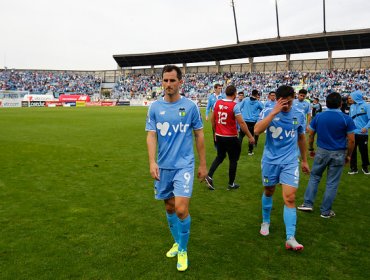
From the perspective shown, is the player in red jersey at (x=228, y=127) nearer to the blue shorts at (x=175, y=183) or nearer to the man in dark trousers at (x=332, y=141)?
the man in dark trousers at (x=332, y=141)

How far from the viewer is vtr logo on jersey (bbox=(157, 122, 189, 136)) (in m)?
3.96

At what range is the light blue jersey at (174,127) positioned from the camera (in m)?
3.94

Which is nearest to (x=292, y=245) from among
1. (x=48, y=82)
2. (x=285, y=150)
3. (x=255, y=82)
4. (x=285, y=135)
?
(x=285, y=150)

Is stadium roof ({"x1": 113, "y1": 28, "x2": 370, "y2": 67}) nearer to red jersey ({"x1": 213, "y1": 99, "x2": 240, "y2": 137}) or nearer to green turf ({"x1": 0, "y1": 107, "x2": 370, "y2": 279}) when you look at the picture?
green turf ({"x1": 0, "y1": 107, "x2": 370, "y2": 279})

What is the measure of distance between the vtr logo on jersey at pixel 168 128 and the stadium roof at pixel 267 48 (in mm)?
47157

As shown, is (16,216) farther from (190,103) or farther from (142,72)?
(142,72)

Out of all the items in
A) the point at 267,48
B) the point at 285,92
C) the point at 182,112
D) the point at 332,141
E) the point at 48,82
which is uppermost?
the point at 267,48

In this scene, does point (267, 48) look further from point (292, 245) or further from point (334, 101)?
point (292, 245)

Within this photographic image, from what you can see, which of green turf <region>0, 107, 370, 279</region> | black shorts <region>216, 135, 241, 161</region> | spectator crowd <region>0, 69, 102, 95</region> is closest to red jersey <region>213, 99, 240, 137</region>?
black shorts <region>216, 135, 241, 161</region>

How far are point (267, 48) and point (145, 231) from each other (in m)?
52.5

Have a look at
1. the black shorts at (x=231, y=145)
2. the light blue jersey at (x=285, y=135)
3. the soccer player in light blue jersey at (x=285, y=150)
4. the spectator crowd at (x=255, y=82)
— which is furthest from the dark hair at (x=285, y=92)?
the spectator crowd at (x=255, y=82)

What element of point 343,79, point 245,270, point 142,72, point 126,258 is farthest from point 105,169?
point 142,72

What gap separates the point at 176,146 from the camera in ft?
13.0

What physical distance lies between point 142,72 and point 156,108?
236 ft
